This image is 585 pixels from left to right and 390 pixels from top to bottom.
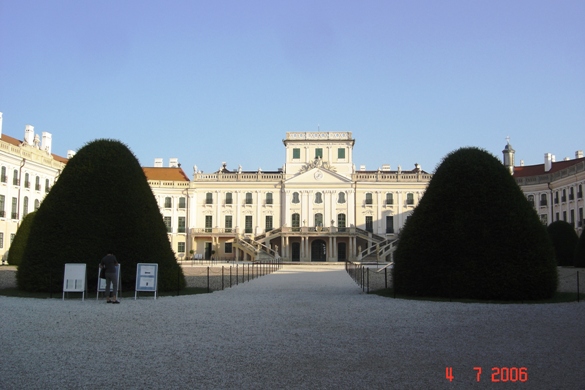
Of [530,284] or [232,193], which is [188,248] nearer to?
[232,193]

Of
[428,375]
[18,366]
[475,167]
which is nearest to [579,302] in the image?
[475,167]

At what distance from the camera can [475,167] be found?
747 inches

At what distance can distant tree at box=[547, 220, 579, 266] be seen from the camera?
4619 cm

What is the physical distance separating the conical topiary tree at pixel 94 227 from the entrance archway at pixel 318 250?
5134 cm

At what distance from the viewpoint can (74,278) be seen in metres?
18.3

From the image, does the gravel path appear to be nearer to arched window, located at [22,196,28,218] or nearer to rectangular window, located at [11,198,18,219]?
rectangular window, located at [11,198,18,219]

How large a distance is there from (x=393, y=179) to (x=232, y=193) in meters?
21.0

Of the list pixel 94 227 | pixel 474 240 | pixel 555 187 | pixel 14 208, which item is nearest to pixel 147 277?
pixel 94 227

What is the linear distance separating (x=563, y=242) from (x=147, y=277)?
1507 inches

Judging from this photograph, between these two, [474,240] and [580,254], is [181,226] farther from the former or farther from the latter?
[474,240]

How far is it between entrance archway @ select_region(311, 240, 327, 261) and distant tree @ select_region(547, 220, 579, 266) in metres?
30.2

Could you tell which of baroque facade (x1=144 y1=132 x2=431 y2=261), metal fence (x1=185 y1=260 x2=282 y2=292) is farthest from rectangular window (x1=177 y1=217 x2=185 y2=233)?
metal fence (x1=185 y1=260 x2=282 y2=292)

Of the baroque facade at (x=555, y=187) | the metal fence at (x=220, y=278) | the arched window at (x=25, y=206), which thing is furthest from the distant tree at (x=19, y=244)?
the baroque facade at (x=555, y=187)

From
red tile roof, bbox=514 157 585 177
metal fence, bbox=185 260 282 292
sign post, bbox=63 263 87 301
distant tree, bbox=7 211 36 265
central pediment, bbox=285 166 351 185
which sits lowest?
metal fence, bbox=185 260 282 292
